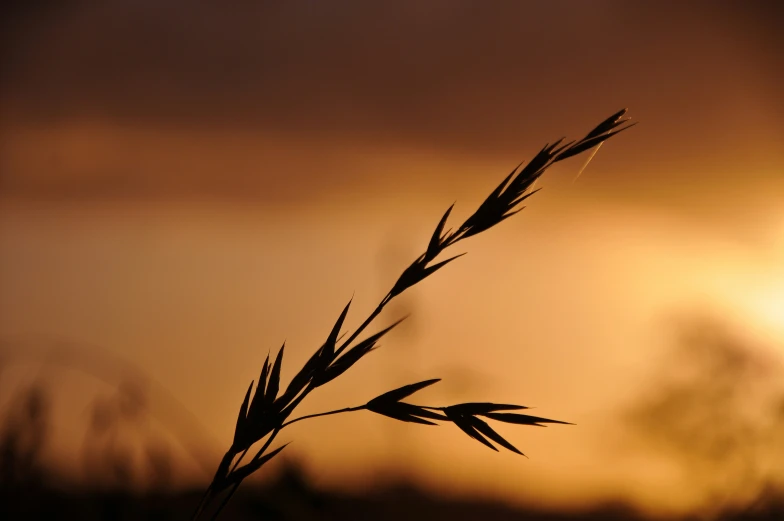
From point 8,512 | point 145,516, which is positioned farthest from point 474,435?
point 8,512

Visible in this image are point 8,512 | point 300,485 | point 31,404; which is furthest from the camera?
point 31,404

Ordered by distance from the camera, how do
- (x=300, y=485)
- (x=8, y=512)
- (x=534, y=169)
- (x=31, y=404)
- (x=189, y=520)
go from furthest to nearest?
(x=31, y=404) → (x=8, y=512) → (x=300, y=485) → (x=534, y=169) → (x=189, y=520)

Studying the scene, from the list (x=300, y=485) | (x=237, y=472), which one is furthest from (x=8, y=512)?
(x=237, y=472)

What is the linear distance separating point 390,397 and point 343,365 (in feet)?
0.36

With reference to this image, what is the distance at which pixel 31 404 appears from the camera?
3178mm

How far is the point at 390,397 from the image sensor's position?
114 centimetres

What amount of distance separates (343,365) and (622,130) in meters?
0.50

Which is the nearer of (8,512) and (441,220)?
(441,220)

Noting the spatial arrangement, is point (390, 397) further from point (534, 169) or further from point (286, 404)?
point (534, 169)

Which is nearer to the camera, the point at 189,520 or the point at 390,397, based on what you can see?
the point at 189,520

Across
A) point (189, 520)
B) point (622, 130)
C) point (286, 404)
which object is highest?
point (622, 130)

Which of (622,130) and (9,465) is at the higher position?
(622,130)

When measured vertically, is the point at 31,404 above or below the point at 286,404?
above

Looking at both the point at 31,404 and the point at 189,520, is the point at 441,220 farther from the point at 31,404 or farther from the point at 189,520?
the point at 31,404
